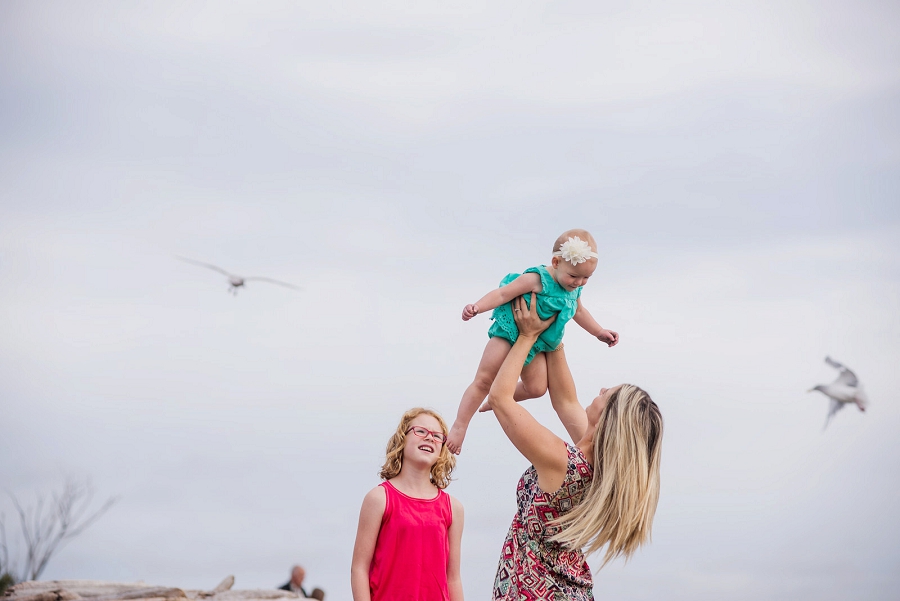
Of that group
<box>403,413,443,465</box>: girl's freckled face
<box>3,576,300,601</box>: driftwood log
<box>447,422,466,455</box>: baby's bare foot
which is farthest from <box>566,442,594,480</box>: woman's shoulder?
<box>3,576,300,601</box>: driftwood log

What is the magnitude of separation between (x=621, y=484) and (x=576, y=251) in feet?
5.02

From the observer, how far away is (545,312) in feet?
16.6

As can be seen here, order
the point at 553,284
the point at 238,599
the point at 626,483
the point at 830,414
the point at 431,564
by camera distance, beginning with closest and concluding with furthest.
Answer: the point at 626,483
the point at 431,564
the point at 553,284
the point at 830,414
the point at 238,599

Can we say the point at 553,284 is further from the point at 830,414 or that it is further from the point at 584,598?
the point at 830,414

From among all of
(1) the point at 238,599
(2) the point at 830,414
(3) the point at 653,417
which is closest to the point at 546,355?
(3) the point at 653,417

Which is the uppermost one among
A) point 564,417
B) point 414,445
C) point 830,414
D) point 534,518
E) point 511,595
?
point 830,414

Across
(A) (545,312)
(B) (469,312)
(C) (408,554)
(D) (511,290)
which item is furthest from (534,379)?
(C) (408,554)

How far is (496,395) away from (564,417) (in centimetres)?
134

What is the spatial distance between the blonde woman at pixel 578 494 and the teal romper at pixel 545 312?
962mm

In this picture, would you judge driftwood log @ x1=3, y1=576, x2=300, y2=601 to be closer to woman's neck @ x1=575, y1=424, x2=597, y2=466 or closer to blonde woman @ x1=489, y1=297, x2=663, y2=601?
blonde woman @ x1=489, y1=297, x2=663, y2=601

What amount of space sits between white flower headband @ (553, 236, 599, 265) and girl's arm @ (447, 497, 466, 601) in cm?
152

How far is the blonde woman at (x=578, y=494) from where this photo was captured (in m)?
3.91

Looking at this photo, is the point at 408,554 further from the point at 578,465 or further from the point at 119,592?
the point at 119,592

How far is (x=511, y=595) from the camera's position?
4004 mm
